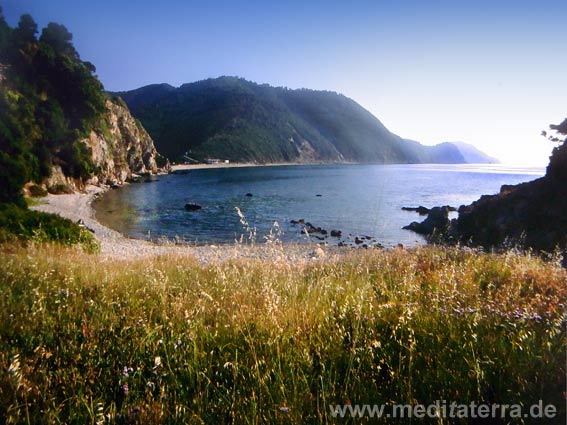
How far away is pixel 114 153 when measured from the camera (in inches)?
2923

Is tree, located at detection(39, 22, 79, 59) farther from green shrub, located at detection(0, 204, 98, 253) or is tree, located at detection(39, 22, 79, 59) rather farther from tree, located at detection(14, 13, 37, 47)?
green shrub, located at detection(0, 204, 98, 253)

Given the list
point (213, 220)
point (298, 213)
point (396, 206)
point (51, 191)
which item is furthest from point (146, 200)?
point (396, 206)

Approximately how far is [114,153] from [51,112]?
2619cm

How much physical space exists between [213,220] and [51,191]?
85.7 feet

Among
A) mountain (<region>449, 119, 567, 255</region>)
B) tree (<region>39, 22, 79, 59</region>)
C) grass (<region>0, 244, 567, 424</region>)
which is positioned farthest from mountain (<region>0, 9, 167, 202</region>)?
mountain (<region>449, 119, 567, 255</region>)

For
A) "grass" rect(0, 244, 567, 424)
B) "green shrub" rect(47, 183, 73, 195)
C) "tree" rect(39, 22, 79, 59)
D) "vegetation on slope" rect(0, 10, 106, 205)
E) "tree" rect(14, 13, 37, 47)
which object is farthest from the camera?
"tree" rect(39, 22, 79, 59)

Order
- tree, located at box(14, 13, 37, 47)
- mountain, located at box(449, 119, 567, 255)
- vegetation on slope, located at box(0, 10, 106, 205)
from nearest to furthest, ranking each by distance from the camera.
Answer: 1. mountain, located at box(449, 119, 567, 255)
2. vegetation on slope, located at box(0, 10, 106, 205)
3. tree, located at box(14, 13, 37, 47)

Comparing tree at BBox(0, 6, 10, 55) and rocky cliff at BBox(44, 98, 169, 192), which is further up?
tree at BBox(0, 6, 10, 55)

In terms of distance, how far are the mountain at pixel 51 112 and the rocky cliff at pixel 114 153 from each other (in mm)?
199

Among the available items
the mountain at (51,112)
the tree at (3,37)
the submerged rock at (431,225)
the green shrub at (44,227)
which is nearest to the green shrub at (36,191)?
the mountain at (51,112)

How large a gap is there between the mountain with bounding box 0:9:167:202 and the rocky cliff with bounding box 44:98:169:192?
0.20 metres

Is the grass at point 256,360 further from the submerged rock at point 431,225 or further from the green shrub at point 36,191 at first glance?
the green shrub at point 36,191

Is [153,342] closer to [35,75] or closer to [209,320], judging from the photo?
[209,320]

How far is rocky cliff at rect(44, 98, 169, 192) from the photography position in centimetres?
4997
